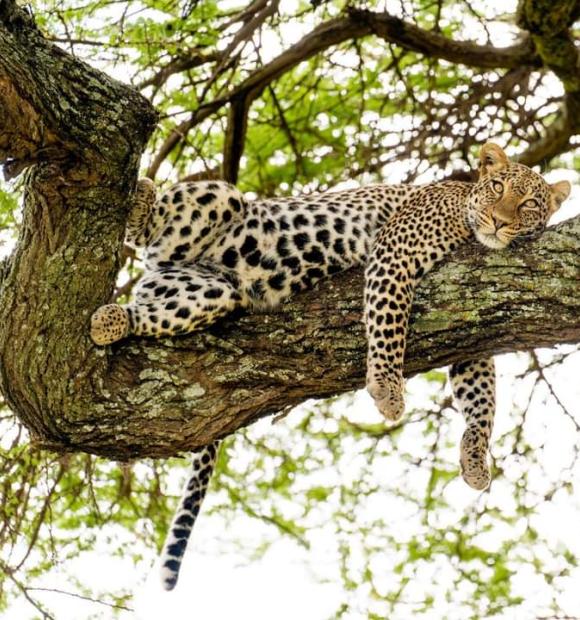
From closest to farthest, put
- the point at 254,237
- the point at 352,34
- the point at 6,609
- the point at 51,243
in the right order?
the point at 51,243, the point at 254,237, the point at 6,609, the point at 352,34

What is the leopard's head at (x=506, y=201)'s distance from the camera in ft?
21.6

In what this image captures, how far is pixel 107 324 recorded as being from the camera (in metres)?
5.96

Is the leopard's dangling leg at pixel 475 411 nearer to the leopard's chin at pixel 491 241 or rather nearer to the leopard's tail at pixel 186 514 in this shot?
the leopard's chin at pixel 491 241

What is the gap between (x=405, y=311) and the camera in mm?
6152

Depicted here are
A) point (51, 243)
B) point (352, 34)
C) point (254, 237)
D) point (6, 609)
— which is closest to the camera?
point (51, 243)

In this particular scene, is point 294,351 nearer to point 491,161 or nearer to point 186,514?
point 186,514

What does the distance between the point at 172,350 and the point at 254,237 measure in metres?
1.08

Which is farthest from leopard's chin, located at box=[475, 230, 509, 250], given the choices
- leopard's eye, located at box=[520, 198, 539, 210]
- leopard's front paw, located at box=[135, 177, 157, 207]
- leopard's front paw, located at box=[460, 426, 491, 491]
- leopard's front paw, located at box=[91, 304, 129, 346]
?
leopard's front paw, located at box=[91, 304, 129, 346]

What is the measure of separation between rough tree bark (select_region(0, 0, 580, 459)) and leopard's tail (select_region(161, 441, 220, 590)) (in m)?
0.61

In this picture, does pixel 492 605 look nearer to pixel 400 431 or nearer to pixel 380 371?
pixel 400 431

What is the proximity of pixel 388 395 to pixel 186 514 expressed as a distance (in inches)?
57.7

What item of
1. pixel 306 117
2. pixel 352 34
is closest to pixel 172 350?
pixel 352 34

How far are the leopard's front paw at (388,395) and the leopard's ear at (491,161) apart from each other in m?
1.71

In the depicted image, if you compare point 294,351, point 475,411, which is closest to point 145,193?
point 294,351
